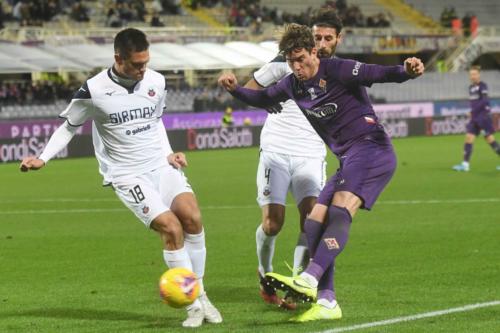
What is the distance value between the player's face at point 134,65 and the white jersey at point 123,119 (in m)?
0.16

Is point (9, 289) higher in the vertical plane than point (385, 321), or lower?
lower

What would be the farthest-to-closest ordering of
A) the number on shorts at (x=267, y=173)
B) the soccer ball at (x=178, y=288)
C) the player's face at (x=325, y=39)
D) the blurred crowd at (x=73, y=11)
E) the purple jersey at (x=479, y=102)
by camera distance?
the blurred crowd at (x=73, y=11) < the purple jersey at (x=479, y=102) < the number on shorts at (x=267, y=173) < the player's face at (x=325, y=39) < the soccer ball at (x=178, y=288)

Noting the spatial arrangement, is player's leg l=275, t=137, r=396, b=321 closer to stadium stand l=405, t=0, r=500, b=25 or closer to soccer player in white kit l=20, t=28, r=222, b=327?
soccer player in white kit l=20, t=28, r=222, b=327

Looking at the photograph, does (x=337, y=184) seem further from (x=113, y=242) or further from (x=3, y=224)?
(x=3, y=224)

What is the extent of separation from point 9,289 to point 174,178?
2692 millimetres

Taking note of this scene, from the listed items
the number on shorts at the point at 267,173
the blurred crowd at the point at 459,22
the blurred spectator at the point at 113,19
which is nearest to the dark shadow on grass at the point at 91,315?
the number on shorts at the point at 267,173

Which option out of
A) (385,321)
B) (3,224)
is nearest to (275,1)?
(3,224)

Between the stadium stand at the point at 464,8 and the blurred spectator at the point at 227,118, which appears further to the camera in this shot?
the stadium stand at the point at 464,8

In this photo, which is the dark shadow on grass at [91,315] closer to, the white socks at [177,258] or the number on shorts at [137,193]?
the white socks at [177,258]

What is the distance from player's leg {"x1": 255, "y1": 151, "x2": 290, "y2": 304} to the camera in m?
9.83

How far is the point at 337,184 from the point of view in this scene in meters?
8.41

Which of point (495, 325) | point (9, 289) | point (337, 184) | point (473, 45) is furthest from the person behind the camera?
point (473, 45)

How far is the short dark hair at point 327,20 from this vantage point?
9.02 metres

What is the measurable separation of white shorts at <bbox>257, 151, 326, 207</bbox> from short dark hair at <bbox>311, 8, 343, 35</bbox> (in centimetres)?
139
